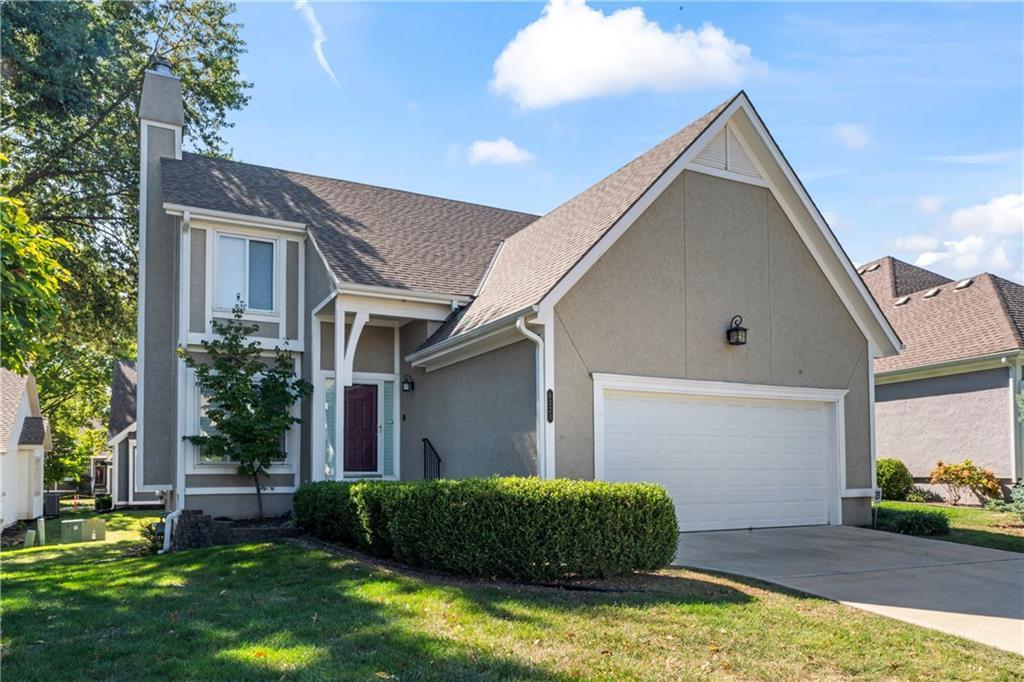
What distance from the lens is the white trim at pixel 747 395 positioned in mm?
10812

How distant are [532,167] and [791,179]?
18.9 feet

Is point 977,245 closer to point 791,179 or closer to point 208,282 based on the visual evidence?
point 791,179

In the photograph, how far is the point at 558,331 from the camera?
34.8ft

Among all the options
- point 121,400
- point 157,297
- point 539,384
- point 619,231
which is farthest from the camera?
point 121,400

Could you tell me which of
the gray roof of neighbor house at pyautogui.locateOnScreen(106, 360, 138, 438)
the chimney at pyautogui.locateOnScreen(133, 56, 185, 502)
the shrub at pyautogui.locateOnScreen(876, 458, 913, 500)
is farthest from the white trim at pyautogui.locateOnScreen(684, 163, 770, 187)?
the gray roof of neighbor house at pyautogui.locateOnScreen(106, 360, 138, 438)

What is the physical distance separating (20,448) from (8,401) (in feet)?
7.21

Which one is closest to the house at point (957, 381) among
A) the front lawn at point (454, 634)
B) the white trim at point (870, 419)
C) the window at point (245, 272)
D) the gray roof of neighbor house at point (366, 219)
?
the white trim at point (870, 419)

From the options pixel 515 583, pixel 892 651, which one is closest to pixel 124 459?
pixel 515 583

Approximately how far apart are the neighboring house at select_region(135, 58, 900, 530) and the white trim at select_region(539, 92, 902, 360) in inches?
1.4

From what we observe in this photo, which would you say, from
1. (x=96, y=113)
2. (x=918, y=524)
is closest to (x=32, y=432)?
(x=96, y=113)

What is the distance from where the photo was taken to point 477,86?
13.8 m

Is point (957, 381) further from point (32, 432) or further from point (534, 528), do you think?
point (32, 432)

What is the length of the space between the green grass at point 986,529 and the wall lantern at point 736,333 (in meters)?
4.19

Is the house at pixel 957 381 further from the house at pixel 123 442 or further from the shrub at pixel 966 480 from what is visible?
the house at pixel 123 442
